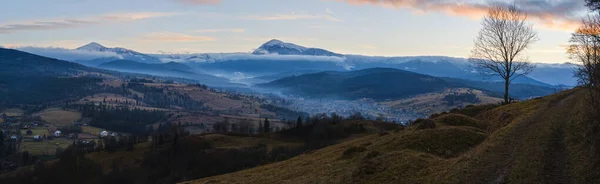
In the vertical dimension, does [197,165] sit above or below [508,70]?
below

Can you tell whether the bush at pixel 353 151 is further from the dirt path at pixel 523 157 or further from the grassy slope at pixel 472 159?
the dirt path at pixel 523 157

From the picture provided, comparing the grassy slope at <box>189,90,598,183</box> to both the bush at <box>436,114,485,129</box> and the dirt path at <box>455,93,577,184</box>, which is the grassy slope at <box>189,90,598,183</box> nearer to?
the dirt path at <box>455,93,577,184</box>

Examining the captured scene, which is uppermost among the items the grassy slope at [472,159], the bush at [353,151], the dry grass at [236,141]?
the grassy slope at [472,159]

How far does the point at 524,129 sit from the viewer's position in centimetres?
3234

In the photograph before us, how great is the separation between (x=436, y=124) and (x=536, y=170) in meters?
21.4

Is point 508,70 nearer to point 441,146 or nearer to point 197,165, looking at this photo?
point 441,146

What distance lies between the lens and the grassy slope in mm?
21812

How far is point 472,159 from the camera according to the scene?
24891 mm

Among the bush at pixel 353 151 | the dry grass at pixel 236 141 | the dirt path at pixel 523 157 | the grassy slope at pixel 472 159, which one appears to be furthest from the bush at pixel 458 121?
the dry grass at pixel 236 141

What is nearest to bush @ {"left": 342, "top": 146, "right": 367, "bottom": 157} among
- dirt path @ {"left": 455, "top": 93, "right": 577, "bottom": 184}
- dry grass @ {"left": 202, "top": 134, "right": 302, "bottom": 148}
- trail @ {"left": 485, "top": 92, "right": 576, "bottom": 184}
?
dirt path @ {"left": 455, "top": 93, "right": 577, "bottom": 184}

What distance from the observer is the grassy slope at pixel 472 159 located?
21812 millimetres

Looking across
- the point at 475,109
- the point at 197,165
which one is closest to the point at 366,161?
the point at 475,109

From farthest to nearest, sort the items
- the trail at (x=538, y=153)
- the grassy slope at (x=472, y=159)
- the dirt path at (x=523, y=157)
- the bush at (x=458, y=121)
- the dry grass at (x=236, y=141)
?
the dry grass at (x=236, y=141) → the bush at (x=458, y=121) → the grassy slope at (x=472, y=159) → the dirt path at (x=523, y=157) → the trail at (x=538, y=153)

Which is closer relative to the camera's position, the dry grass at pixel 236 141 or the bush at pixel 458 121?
the bush at pixel 458 121
